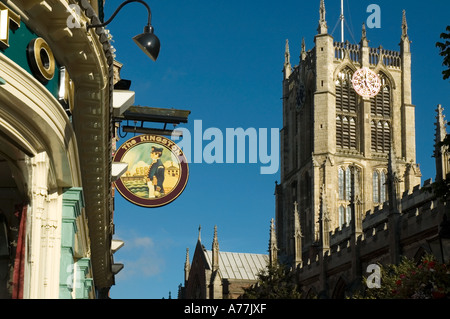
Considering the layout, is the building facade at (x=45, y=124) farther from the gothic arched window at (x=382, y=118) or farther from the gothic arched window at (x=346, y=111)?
the gothic arched window at (x=382, y=118)

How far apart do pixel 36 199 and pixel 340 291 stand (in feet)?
157

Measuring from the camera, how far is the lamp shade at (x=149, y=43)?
11.7 m

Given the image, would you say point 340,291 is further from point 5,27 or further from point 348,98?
point 5,27

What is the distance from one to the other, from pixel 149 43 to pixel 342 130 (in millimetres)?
72737

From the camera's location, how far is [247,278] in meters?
84.4

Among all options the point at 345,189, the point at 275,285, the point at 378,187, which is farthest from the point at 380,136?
the point at 275,285

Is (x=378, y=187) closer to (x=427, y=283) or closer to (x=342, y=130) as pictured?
(x=342, y=130)

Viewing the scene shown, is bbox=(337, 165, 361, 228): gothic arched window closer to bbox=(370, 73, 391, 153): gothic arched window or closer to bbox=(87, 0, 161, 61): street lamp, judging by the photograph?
bbox=(370, 73, 391, 153): gothic arched window

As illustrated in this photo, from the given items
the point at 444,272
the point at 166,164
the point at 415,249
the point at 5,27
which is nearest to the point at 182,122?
the point at 166,164

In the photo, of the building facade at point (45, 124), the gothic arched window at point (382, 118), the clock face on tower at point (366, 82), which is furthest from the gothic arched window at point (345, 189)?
the building facade at point (45, 124)

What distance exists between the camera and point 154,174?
19594 mm

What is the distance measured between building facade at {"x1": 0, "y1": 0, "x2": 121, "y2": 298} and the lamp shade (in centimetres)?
64

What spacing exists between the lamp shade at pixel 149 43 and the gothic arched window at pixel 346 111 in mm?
71734

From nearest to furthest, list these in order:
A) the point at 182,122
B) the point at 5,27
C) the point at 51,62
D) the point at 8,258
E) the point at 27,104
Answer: the point at 5,27 → the point at 27,104 → the point at 51,62 → the point at 8,258 → the point at 182,122
